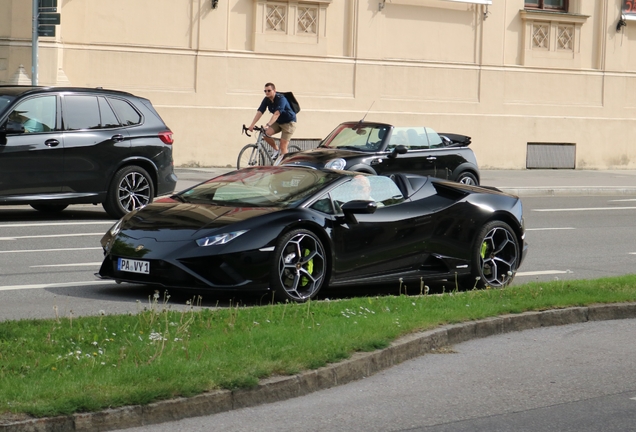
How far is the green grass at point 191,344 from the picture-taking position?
607 cm

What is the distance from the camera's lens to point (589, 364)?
7977 millimetres

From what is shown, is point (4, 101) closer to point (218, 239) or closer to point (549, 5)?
point (218, 239)

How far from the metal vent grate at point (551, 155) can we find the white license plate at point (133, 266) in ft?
71.7

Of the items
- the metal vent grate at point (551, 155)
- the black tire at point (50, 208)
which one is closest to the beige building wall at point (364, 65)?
the metal vent grate at point (551, 155)

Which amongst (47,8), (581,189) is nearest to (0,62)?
(47,8)

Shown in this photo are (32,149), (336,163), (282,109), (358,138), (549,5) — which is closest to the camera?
(32,149)

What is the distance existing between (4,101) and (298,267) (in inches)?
278

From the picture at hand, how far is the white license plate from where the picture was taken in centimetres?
954

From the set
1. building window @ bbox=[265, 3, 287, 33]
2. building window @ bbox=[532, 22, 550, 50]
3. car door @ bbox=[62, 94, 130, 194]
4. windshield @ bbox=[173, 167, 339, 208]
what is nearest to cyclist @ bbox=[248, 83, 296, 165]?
building window @ bbox=[265, 3, 287, 33]

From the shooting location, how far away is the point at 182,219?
9859mm

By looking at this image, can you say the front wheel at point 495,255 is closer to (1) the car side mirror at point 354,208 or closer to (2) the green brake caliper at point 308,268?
(1) the car side mirror at point 354,208

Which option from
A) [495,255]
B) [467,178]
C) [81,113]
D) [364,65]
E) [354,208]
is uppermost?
[364,65]

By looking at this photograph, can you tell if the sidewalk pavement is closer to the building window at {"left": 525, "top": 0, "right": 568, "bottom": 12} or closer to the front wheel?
the building window at {"left": 525, "top": 0, "right": 568, "bottom": 12}

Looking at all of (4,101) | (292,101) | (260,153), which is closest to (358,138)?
(260,153)
